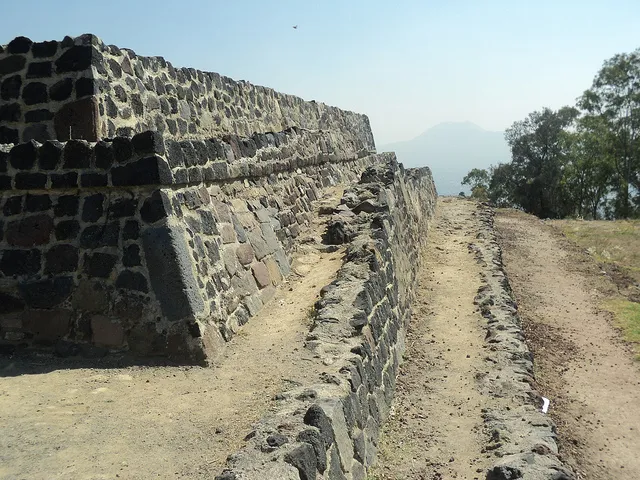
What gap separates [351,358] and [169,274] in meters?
1.94

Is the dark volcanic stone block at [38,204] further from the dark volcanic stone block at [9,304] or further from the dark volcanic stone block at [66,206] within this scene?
the dark volcanic stone block at [9,304]

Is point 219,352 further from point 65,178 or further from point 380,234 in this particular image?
point 380,234

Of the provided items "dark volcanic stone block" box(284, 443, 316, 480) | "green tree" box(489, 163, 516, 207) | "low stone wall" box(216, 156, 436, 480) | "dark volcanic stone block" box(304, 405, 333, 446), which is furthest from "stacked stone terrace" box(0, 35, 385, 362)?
"green tree" box(489, 163, 516, 207)

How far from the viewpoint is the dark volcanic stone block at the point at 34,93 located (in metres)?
7.31

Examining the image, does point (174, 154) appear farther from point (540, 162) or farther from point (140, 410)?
point (540, 162)

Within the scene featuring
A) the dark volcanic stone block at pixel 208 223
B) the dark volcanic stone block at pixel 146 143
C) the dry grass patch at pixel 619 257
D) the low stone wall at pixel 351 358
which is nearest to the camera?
the low stone wall at pixel 351 358

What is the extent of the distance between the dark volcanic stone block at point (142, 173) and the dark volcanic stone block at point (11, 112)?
233 centimetres

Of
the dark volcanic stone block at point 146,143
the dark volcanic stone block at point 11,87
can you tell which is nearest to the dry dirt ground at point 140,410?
the dark volcanic stone block at point 146,143

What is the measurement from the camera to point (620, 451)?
7754 millimetres

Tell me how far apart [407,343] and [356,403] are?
168 inches

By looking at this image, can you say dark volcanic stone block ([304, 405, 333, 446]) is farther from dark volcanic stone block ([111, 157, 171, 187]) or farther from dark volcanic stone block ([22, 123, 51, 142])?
dark volcanic stone block ([22, 123, 51, 142])

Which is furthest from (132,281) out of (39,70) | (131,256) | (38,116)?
(39,70)

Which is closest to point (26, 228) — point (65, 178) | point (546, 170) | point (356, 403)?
point (65, 178)

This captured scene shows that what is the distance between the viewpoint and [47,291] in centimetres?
599
